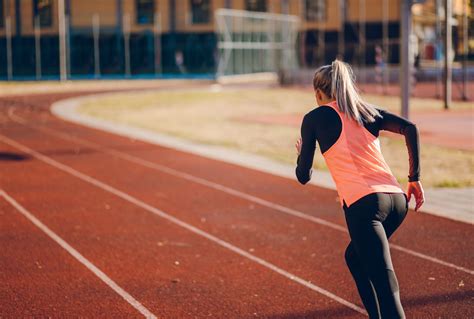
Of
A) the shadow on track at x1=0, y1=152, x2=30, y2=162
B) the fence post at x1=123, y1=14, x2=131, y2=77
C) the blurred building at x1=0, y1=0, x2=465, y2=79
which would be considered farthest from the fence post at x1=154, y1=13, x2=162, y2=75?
the shadow on track at x1=0, y1=152, x2=30, y2=162

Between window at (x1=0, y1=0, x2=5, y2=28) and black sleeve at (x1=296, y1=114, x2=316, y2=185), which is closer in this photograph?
black sleeve at (x1=296, y1=114, x2=316, y2=185)

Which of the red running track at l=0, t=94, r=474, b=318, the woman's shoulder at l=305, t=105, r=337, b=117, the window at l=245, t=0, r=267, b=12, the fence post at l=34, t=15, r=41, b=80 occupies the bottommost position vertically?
the red running track at l=0, t=94, r=474, b=318

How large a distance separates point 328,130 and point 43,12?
56.6 metres

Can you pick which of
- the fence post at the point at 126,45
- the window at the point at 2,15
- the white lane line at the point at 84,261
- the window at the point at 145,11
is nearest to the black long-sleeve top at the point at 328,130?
the white lane line at the point at 84,261

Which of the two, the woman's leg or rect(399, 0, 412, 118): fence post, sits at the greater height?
rect(399, 0, 412, 118): fence post

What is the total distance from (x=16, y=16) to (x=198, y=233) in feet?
179

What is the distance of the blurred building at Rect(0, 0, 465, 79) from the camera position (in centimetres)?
5588

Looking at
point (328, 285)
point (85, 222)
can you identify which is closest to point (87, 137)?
point (85, 222)

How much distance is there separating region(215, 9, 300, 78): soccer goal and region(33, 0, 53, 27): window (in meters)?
13.6

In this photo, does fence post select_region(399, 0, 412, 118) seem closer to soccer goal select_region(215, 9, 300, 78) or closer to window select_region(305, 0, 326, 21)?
soccer goal select_region(215, 9, 300, 78)

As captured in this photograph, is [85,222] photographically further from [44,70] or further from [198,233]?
[44,70]

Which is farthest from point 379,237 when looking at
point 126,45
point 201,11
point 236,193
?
point 201,11

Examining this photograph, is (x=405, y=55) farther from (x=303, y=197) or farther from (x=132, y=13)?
(x=132, y=13)

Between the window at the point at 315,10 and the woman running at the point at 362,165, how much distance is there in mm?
54367
